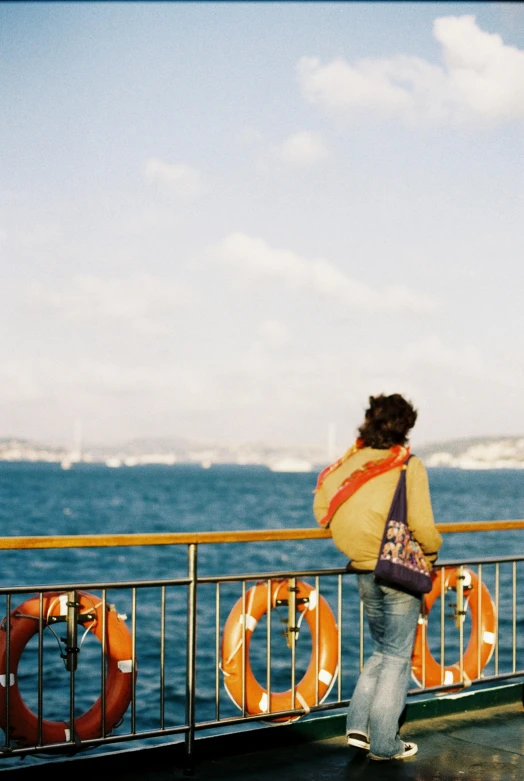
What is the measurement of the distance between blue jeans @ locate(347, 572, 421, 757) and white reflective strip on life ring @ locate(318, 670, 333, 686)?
48 centimetres

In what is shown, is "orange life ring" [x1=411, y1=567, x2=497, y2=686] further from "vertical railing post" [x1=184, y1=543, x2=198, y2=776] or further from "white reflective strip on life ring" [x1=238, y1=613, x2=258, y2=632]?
"vertical railing post" [x1=184, y1=543, x2=198, y2=776]

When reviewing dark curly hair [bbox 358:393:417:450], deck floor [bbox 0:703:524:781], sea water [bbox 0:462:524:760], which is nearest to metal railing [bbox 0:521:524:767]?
deck floor [bbox 0:703:524:781]

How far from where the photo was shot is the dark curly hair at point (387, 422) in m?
3.71

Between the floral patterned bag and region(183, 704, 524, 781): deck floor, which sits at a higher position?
the floral patterned bag

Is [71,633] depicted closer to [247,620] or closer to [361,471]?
[247,620]

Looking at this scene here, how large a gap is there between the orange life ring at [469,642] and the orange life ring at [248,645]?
0.48 m

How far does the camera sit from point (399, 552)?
3.62m

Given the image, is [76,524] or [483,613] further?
[76,524]

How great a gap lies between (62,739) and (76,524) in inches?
1890

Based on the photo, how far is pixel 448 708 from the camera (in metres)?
4.62

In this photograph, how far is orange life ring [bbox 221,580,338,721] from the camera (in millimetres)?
4145

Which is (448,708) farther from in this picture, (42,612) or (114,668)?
(42,612)

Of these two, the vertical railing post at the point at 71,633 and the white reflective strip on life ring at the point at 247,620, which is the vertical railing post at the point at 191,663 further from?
the vertical railing post at the point at 71,633

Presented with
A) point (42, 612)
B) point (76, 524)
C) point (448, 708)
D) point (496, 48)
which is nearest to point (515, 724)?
point (448, 708)
